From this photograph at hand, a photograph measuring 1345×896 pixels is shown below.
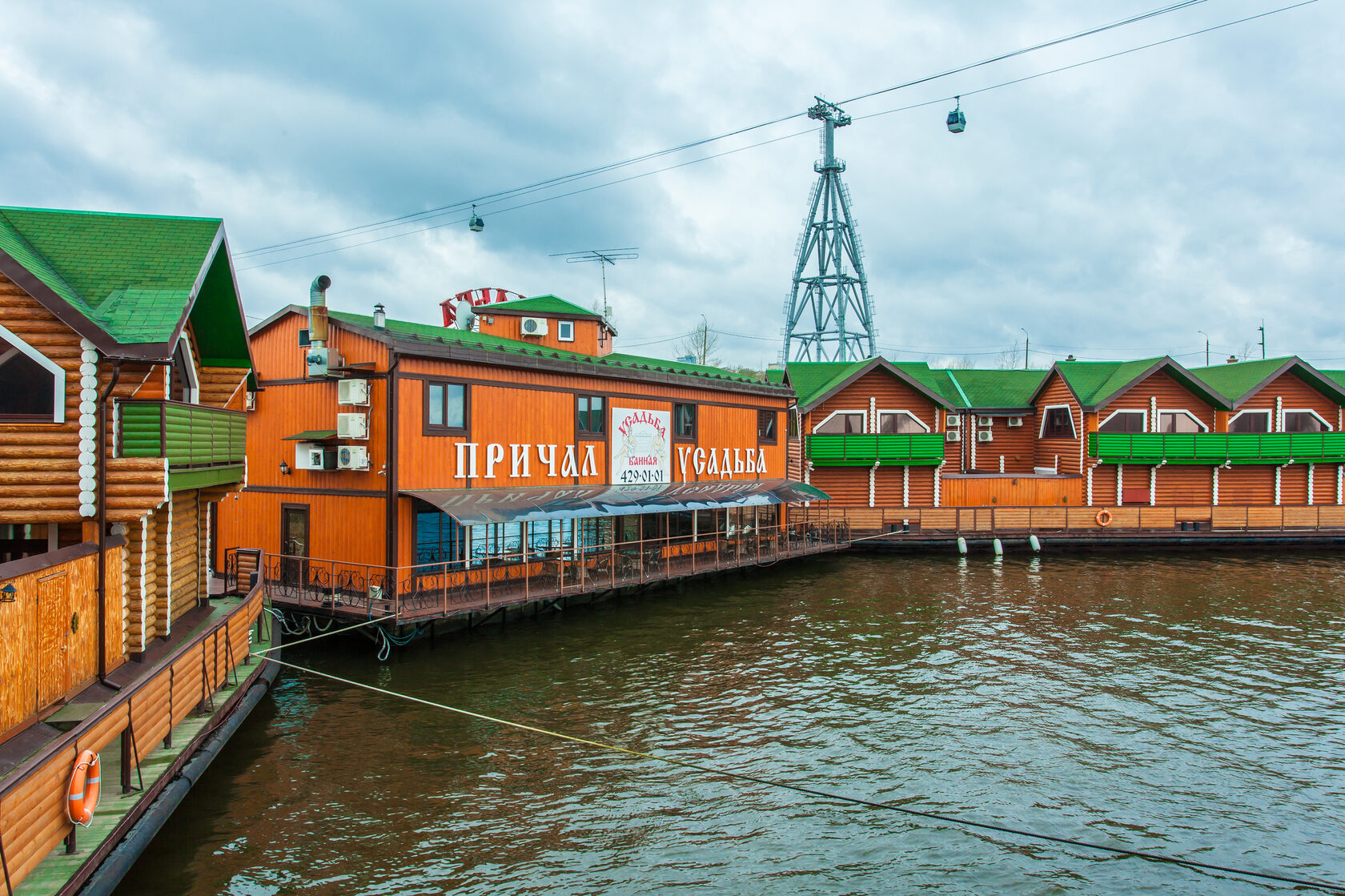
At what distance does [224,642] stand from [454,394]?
9.60 metres

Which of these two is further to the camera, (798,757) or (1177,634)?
(1177,634)

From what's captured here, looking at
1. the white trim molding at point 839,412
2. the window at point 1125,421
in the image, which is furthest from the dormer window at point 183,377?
the window at point 1125,421

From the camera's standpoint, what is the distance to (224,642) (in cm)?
1443

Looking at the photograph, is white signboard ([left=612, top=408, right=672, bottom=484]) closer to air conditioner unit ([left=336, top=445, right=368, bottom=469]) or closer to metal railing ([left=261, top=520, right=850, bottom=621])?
metal railing ([left=261, top=520, right=850, bottom=621])

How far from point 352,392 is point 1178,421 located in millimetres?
43040

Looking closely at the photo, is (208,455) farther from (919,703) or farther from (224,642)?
(919,703)

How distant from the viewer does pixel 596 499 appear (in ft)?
83.9

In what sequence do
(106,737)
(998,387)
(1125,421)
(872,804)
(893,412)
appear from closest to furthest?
(106,737)
(872,804)
(893,412)
(1125,421)
(998,387)

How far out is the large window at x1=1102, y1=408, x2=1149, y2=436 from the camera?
4353cm

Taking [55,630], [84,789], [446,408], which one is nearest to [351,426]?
[446,408]

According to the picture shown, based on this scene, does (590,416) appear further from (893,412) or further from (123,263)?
(893,412)

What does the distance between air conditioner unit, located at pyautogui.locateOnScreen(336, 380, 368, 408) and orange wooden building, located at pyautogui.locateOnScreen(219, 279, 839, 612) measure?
0.03 m

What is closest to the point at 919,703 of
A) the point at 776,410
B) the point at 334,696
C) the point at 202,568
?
the point at 334,696

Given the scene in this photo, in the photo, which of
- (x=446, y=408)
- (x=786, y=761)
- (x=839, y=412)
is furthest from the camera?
(x=839, y=412)
